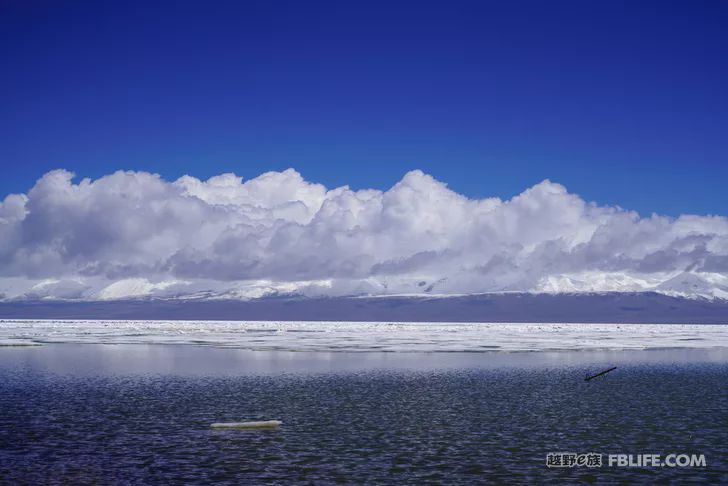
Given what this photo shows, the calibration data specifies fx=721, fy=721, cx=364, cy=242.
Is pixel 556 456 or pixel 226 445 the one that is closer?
pixel 556 456

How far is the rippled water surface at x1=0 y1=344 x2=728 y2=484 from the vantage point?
923 inches

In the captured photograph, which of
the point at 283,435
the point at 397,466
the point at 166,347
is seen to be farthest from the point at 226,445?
the point at 166,347

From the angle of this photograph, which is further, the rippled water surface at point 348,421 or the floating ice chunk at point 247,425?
the floating ice chunk at point 247,425

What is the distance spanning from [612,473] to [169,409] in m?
21.9

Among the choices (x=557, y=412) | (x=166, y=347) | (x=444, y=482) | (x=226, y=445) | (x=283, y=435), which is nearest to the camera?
(x=444, y=482)

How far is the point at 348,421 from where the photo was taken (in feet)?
108

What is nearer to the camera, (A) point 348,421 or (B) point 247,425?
(B) point 247,425

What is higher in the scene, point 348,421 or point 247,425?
point 247,425

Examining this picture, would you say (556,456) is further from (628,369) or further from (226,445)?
(628,369)

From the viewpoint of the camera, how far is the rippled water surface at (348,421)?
76.9ft

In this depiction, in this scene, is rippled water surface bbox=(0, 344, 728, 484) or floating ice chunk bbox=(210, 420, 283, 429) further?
floating ice chunk bbox=(210, 420, 283, 429)

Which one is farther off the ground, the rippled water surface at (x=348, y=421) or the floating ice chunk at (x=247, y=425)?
the floating ice chunk at (x=247, y=425)

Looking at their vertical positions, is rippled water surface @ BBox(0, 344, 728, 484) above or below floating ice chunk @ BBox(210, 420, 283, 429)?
below

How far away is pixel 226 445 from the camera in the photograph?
27.1 m
